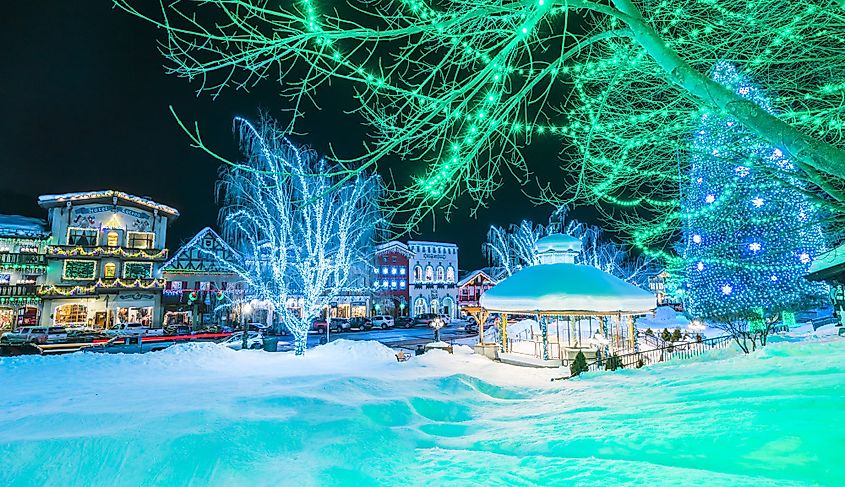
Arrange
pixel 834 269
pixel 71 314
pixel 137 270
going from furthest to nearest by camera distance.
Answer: pixel 137 270
pixel 71 314
pixel 834 269

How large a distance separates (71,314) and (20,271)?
5.08 m

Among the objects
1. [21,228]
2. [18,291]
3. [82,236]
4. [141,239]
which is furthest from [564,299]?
[21,228]

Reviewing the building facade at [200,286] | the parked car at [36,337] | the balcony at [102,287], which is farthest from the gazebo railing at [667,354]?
the balcony at [102,287]

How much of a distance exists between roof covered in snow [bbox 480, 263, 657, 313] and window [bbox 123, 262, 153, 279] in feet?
104

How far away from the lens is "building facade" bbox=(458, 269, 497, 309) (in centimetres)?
5750

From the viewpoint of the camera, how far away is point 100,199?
34.1 m

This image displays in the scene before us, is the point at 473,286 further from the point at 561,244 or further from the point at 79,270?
the point at 79,270

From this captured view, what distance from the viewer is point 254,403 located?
6.44m

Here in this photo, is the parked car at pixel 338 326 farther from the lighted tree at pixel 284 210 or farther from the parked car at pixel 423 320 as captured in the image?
the lighted tree at pixel 284 210

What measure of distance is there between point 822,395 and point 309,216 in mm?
15985

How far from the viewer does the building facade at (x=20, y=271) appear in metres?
31.3

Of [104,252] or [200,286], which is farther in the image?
[200,286]

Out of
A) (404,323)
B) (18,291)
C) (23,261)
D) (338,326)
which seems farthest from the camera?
(404,323)

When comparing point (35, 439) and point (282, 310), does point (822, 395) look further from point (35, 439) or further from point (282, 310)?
point (282, 310)
